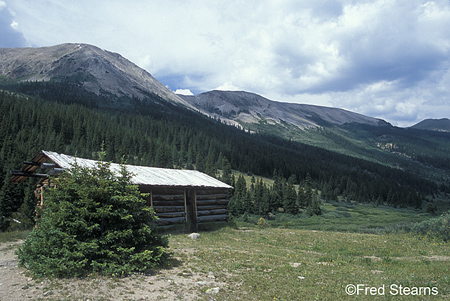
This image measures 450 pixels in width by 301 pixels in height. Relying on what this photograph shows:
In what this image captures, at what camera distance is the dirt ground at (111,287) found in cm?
759

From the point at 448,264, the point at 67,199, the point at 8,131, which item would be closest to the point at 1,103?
the point at 8,131

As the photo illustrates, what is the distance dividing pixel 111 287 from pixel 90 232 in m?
2.28

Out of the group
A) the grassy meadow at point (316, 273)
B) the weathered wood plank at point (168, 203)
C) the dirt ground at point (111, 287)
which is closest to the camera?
the dirt ground at point (111, 287)

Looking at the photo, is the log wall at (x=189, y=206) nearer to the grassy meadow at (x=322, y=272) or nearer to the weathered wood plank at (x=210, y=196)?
the weathered wood plank at (x=210, y=196)

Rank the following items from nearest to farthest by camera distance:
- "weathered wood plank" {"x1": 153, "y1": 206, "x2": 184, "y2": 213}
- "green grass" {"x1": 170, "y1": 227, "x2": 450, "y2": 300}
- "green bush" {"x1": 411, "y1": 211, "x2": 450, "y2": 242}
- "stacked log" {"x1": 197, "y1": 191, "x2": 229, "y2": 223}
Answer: "green grass" {"x1": 170, "y1": 227, "x2": 450, "y2": 300} < "green bush" {"x1": 411, "y1": 211, "x2": 450, "y2": 242} < "weathered wood plank" {"x1": 153, "y1": 206, "x2": 184, "y2": 213} < "stacked log" {"x1": 197, "y1": 191, "x2": 229, "y2": 223}

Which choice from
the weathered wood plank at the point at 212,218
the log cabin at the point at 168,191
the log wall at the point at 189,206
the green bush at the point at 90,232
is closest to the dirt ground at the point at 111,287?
the green bush at the point at 90,232

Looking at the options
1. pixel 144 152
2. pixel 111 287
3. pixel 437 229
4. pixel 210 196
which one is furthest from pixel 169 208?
pixel 144 152

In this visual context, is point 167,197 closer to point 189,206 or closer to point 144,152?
point 189,206

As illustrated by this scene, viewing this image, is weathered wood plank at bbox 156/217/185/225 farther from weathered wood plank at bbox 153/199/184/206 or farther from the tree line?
the tree line

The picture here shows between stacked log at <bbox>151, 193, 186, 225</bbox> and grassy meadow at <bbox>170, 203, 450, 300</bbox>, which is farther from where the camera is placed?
stacked log at <bbox>151, 193, 186, 225</bbox>

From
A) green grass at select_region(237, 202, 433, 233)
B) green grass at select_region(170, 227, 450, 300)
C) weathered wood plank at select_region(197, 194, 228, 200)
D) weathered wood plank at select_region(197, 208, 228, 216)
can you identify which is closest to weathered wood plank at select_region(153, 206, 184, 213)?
weathered wood plank at select_region(197, 208, 228, 216)

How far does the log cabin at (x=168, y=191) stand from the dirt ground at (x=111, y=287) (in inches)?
384

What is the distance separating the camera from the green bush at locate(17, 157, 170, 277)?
29.4 feet

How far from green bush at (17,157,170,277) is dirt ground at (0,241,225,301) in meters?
0.40
